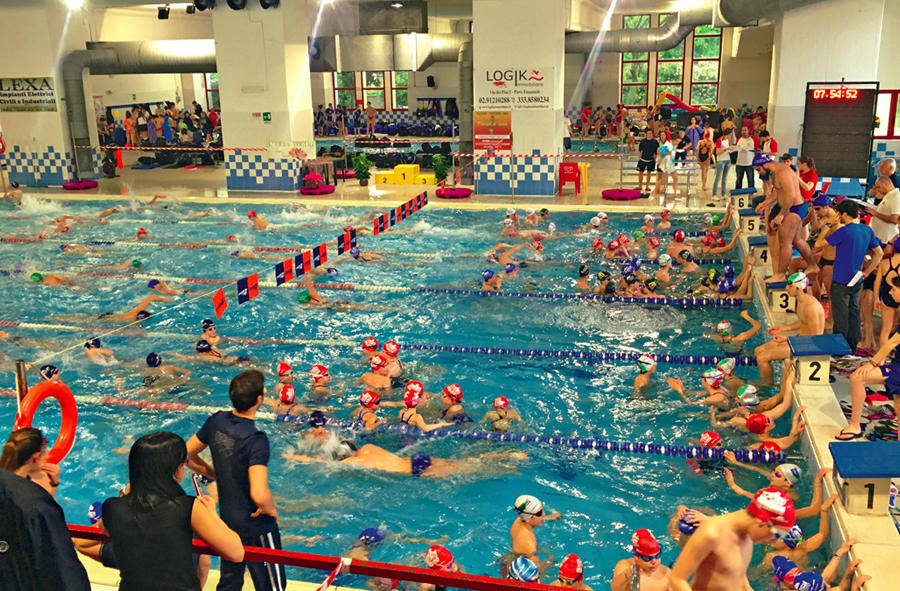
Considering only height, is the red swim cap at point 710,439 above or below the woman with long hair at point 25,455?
below

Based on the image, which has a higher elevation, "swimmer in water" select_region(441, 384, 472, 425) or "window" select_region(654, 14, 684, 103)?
"window" select_region(654, 14, 684, 103)

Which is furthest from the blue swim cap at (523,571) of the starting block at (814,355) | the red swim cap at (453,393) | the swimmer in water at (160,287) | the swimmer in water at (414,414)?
the swimmer in water at (160,287)

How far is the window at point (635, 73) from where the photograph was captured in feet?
101

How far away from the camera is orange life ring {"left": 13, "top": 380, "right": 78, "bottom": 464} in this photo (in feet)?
10.7

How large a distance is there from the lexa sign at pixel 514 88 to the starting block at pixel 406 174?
10.4ft

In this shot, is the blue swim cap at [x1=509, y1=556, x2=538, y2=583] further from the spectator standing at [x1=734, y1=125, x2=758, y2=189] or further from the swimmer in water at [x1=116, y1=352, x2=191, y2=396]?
the spectator standing at [x1=734, y1=125, x2=758, y2=189]

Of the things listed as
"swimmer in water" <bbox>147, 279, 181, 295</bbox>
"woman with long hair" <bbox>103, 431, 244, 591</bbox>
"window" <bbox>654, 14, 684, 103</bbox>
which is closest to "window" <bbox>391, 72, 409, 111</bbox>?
"window" <bbox>654, 14, 684, 103</bbox>

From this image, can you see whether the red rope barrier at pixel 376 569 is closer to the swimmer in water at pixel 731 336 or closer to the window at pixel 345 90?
the swimmer in water at pixel 731 336

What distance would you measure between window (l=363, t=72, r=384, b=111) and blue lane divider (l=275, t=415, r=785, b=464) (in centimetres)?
2755

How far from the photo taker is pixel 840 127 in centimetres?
1184

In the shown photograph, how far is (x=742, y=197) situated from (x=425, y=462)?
951 centimetres

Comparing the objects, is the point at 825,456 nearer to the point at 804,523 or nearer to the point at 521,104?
the point at 804,523

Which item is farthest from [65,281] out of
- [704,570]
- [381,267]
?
[704,570]

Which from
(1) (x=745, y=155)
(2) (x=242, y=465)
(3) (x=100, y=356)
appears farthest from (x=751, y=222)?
(2) (x=242, y=465)
